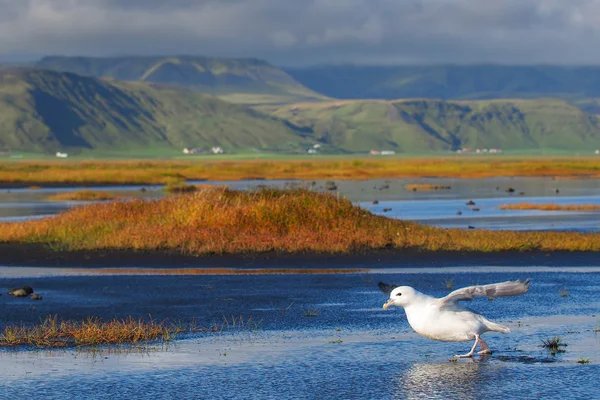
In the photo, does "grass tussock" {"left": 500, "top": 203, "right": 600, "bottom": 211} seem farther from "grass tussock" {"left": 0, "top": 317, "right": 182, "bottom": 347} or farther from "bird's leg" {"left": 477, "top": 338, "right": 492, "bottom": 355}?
"bird's leg" {"left": 477, "top": 338, "right": 492, "bottom": 355}

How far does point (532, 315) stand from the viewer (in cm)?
1888

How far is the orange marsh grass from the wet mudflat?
650cm

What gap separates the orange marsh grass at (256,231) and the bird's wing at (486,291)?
1592cm

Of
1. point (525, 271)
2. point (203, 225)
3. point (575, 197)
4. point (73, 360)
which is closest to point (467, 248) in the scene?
point (525, 271)

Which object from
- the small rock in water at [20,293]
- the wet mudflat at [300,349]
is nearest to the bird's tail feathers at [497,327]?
the wet mudflat at [300,349]

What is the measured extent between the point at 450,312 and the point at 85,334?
5.66 meters

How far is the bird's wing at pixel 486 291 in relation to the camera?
545 inches

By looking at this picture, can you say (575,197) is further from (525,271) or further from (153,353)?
(153,353)

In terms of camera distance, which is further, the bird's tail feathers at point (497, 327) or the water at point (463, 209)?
the water at point (463, 209)

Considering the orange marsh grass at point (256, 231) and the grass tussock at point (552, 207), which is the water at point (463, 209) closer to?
the grass tussock at point (552, 207)

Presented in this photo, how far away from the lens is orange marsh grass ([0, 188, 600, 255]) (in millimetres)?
30672

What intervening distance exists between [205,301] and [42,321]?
11.8 ft

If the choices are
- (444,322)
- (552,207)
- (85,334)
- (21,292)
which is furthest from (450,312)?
(552,207)

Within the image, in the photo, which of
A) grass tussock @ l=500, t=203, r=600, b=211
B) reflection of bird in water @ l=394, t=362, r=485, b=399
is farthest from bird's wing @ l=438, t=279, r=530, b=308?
grass tussock @ l=500, t=203, r=600, b=211
